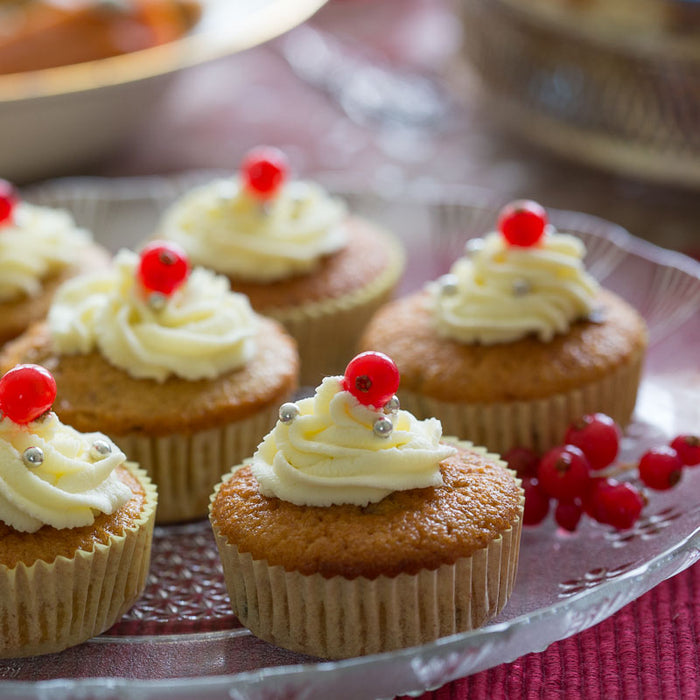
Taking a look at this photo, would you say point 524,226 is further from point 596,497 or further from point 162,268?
point 162,268

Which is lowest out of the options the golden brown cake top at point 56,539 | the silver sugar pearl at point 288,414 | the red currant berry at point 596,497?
the red currant berry at point 596,497

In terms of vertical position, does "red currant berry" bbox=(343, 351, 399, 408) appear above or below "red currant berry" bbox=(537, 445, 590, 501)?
above

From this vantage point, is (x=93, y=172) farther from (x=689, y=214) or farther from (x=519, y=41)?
(x=689, y=214)

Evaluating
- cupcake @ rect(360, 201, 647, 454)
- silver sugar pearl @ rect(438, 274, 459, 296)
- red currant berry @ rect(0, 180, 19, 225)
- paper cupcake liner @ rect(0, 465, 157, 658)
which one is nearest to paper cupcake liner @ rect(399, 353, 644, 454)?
cupcake @ rect(360, 201, 647, 454)

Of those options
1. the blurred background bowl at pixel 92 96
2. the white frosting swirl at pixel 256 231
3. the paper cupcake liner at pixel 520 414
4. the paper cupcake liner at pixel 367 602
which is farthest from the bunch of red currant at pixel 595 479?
the blurred background bowl at pixel 92 96

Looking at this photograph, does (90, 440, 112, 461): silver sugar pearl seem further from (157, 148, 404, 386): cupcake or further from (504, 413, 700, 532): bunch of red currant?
(157, 148, 404, 386): cupcake

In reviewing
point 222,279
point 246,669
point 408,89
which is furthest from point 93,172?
point 246,669

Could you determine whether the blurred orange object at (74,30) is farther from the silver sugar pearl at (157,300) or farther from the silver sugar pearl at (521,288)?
the silver sugar pearl at (521,288)
